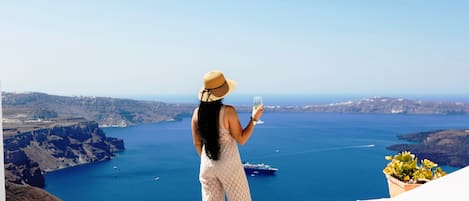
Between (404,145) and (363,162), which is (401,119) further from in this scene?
(363,162)

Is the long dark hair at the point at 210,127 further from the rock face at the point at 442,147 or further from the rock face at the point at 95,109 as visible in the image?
the rock face at the point at 95,109

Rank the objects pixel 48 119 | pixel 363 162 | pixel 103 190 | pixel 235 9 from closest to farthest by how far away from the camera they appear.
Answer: pixel 235 9 < pixel 103 190 < pixel 363 162 < pixel 48 119

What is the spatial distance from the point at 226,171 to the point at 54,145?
40.2 metres

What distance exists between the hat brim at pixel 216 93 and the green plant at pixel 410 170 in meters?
0.93

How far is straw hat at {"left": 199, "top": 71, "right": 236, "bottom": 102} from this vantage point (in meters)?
1.63

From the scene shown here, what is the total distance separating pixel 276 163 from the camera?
3303 cm

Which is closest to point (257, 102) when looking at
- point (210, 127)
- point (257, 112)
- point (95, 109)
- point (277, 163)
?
point (257, 112)

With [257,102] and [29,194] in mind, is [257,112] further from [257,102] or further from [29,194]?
[29,194]

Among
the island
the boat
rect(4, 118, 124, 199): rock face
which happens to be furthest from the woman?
rect(4, 118, 124, 199): rock face

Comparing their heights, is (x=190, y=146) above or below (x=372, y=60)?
below

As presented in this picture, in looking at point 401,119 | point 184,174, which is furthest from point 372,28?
point 184,174

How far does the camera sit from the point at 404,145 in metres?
35.4

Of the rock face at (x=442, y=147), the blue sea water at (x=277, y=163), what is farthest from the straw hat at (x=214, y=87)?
the rock face at (x=442, y=147)

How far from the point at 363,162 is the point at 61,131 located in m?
24.6
